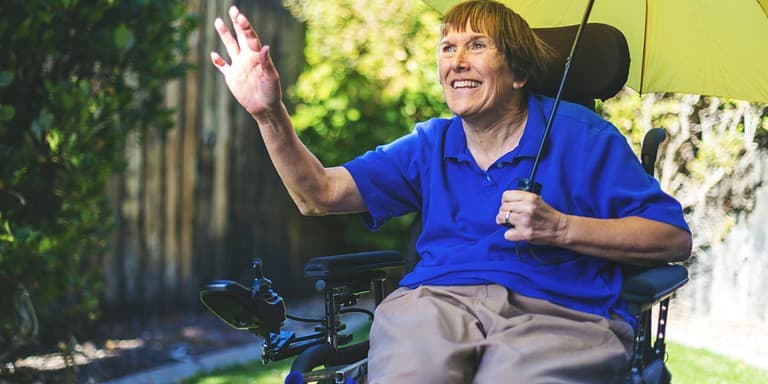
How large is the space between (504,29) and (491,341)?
86 cm

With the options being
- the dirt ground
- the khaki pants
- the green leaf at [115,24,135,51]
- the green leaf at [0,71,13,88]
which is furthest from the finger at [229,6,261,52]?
the dirt ground

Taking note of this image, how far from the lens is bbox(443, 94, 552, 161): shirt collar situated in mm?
2709

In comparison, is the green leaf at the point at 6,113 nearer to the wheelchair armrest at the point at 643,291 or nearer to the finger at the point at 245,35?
the finger at the point at 245,35

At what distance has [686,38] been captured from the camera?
3.03m

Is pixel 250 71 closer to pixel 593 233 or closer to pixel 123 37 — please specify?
pixel 593 233

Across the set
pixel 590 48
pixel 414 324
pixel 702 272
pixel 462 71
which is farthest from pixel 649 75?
pixel 702 272

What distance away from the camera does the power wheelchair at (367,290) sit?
2451 millimetres

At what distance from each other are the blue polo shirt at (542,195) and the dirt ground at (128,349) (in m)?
2.10

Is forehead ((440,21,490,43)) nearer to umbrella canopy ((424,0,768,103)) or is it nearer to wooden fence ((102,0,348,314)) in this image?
umbrella canopy ((424,0,768,103))

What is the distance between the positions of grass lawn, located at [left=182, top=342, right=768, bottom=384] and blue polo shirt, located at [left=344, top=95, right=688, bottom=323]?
214 cm

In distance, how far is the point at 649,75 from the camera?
3.15 meters

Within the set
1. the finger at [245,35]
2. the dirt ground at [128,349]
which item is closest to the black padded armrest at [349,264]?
the finger at [245,35]

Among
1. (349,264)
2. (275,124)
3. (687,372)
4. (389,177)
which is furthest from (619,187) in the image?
(687,372)

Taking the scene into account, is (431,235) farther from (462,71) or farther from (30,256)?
(30,256)
